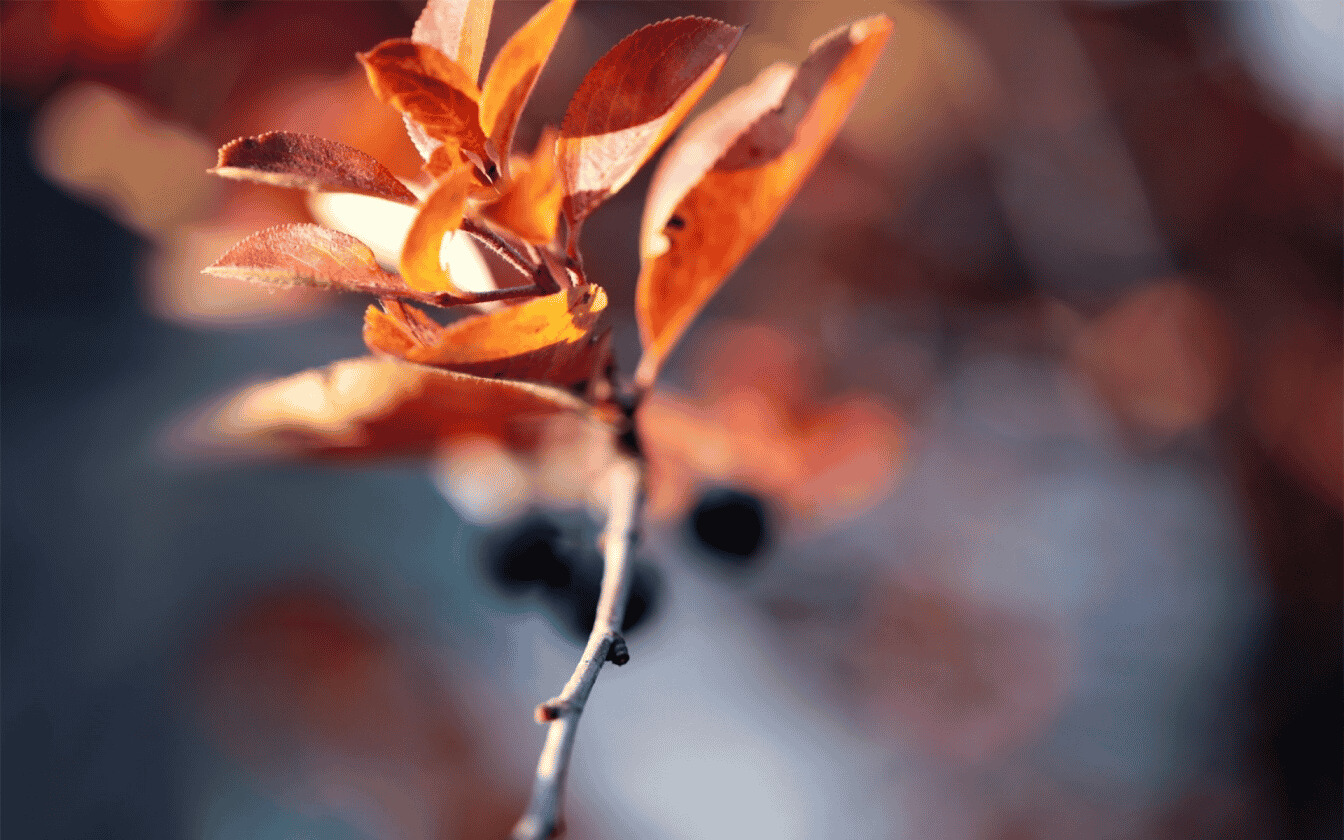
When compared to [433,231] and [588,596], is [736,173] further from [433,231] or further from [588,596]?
[588,596]

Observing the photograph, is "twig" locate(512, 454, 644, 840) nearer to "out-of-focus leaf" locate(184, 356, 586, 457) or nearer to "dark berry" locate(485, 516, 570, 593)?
"out-of-focus leaf" locate(184, 356, 586, 457)

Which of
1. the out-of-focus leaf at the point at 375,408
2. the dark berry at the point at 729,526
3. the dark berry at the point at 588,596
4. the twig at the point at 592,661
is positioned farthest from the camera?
the dark berry at the point at 729,526

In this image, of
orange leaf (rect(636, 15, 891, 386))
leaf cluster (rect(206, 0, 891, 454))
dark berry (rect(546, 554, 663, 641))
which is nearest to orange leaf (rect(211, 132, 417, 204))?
leaf cluster (rect(206, 0, 891, 454))

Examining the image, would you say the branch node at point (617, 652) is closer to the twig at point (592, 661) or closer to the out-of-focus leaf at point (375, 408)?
the twig at point (592, 661)

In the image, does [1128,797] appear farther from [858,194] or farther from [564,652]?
[858,194]

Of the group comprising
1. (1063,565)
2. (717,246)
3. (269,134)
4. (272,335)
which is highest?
(269,134)

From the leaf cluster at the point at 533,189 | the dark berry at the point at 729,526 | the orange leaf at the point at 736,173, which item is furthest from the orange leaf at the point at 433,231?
the dark berry at the point at 729,526

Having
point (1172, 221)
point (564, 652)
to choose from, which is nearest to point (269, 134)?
point (564, 652)
